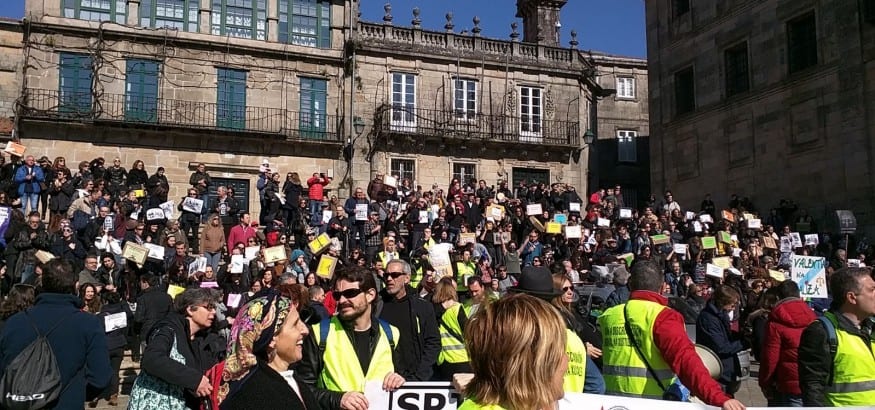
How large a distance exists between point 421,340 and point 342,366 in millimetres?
999

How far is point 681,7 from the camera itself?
92.7 feet

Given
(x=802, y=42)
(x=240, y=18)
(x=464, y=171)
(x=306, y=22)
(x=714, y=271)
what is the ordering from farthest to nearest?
(x=464, y=171) < (x=306, y=22) < (x=240, y=18) < (x=802, y=42) < (x=714, y=271)

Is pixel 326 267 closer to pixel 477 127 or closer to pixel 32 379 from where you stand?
pixel 32 379

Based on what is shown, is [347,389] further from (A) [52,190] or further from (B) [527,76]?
(B) [527,76]

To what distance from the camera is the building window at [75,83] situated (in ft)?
77.9

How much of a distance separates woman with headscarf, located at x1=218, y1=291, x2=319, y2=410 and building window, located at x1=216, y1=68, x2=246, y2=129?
2341cm

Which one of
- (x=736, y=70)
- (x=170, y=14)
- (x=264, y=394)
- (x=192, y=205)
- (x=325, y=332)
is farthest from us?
(x=736, y=70)

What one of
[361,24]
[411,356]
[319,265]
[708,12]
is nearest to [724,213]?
[708,12]

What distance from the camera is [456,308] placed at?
5633mm

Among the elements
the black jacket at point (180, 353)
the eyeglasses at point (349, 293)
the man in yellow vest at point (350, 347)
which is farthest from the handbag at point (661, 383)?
the black jacket at point (180, 353)

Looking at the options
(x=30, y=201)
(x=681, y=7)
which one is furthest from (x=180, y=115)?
(x=681, y=7)

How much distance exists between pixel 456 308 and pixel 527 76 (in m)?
24.9

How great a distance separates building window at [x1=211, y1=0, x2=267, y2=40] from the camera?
25906 millimetres

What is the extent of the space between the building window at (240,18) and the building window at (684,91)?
15901mm
